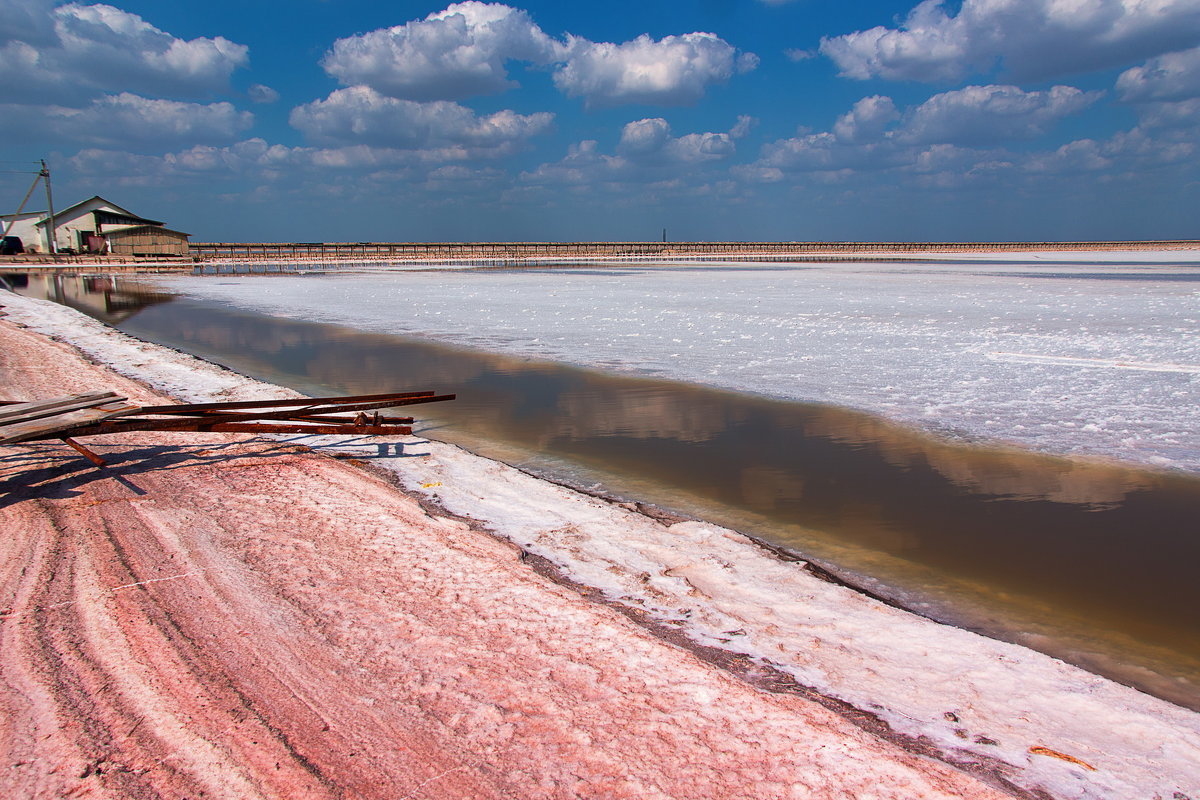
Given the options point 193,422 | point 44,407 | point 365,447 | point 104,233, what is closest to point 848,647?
point 365,447

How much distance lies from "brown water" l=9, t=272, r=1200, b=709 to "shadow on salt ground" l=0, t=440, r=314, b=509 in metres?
1.93

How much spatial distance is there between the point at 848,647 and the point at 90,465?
5877 mm

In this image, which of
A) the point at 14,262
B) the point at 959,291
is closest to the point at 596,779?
the point at 959,291

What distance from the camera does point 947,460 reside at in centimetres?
688

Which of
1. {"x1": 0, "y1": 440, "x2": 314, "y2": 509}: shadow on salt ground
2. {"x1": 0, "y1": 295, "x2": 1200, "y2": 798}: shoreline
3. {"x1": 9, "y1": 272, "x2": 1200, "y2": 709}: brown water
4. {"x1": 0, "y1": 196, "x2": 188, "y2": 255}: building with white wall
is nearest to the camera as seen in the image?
{"x1": 0, "y1": 295, "x2": 1200, "y2": 798}: shoreline

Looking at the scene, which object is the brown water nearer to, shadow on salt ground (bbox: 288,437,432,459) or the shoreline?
the shoreline

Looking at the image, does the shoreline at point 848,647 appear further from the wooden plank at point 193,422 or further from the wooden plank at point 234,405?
the wooden plank at point 234,405

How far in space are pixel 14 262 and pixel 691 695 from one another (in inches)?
2583

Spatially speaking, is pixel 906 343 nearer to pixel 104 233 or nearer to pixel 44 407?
pixel 44 407

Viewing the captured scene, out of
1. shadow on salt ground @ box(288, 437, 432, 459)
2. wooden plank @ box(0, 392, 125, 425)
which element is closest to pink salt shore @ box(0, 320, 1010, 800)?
wooden plank @ box(0, 392, 125, 425)

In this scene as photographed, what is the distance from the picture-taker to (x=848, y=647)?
3.54m

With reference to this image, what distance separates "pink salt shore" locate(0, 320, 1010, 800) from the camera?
258 cm

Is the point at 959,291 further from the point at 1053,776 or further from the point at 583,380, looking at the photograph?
the point at 1053,776

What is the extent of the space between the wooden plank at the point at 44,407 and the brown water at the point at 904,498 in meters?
3.04
